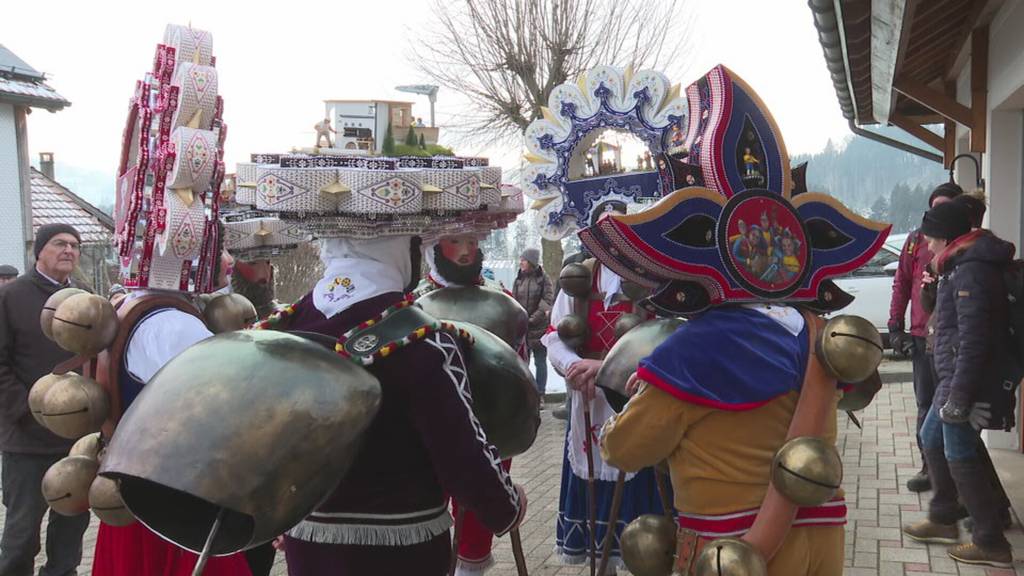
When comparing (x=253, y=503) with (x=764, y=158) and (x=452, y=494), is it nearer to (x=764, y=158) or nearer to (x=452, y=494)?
(x=452, y=494)

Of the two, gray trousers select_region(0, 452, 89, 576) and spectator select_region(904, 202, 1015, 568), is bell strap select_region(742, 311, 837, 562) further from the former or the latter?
gray trousers select_region(0, 452, 89, 576)

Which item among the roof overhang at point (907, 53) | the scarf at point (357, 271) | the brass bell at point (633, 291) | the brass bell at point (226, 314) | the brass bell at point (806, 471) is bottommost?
the brass bell at point (806, 471)

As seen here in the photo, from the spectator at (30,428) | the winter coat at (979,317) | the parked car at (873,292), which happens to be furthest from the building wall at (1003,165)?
the parked car at (873,292)

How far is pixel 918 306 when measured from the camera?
5945mm

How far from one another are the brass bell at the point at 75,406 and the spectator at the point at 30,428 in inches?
74.6

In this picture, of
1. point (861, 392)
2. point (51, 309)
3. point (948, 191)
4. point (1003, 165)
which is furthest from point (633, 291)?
point (1003, 165)

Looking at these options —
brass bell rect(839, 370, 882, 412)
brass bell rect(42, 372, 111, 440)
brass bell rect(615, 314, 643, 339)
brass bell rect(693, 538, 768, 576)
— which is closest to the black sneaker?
brass bell rect(615, 314, 643, 339)

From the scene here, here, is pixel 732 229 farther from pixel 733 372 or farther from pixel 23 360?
pixel 23 360

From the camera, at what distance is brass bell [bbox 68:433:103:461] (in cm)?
324

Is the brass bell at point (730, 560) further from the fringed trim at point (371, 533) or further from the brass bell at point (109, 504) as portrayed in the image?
the brass bell at point (109, 504)

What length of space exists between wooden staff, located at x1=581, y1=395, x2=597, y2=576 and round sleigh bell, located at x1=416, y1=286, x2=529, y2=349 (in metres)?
0.51

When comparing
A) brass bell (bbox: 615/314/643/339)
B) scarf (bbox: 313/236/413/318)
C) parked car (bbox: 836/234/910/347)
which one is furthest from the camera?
parked car (bbox: 836/234/910/347)

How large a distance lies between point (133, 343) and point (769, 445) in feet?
6.99

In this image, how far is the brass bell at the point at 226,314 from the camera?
3471 millimetres
